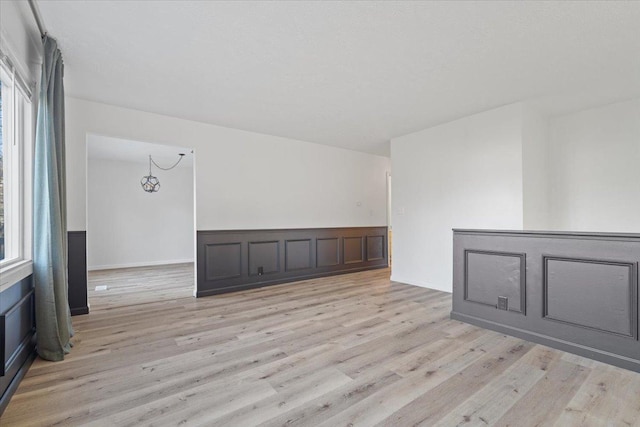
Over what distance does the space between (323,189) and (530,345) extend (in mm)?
3916

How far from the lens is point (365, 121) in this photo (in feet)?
14.2

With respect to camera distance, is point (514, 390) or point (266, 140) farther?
point (266, 140)

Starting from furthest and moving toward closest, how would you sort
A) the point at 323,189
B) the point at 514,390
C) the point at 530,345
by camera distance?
the point at 323,189, the point at 530,345, the point at 514,390

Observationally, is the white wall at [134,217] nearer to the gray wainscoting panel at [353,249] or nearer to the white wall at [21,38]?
the gray wainscoting panel at [353,249]

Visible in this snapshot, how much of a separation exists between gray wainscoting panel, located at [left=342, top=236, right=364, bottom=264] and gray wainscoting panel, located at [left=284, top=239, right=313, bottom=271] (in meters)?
0.83

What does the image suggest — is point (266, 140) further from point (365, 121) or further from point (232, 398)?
point (232, 398)

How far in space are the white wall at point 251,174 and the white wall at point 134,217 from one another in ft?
12.4

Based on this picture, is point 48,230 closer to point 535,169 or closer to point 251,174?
point 251,174

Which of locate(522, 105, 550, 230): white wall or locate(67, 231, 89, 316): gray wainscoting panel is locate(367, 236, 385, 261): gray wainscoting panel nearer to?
locate(522, 105, 550, 230): white wall

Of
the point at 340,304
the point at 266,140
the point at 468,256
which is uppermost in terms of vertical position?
the point at 266,140

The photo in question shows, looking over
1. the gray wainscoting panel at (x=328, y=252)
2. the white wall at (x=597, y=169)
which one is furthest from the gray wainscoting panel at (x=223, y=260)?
the white wall at (x=597, y=169)

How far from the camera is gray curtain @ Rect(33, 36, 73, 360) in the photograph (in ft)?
7.35

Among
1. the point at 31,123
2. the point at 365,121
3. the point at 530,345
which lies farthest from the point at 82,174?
the point at 530,345

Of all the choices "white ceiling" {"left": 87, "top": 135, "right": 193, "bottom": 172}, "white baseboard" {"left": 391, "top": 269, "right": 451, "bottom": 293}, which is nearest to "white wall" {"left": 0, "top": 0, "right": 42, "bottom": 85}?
"white ceiling" {"left": 87, "top": 135, "right": 193, "bottom": 172}
